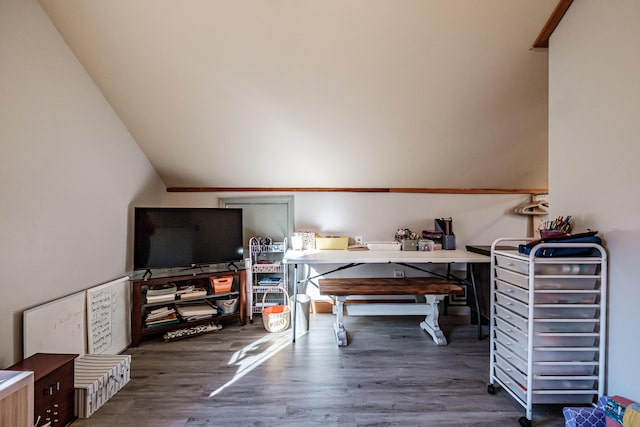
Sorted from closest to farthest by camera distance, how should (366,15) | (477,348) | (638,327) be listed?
(638,327), (366,15), (477,348)

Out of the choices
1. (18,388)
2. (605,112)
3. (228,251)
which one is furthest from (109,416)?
(605,112)

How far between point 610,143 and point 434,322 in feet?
6.43

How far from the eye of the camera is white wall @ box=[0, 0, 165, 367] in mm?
1605

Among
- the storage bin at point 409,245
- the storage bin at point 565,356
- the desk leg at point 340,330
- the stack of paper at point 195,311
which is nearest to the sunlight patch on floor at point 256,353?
the desk leg at point 340,330

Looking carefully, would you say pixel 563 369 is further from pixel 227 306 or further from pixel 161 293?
pixel 161 293

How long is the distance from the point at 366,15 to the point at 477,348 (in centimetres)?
287

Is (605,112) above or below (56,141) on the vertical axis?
above

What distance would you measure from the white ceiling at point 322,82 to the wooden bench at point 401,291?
4.01 feet

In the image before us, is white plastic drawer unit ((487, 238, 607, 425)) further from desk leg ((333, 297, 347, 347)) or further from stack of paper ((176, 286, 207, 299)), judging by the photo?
stack of paper ((176, 286, 207, 299))

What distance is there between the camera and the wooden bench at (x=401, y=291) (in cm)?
273

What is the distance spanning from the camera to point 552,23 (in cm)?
191

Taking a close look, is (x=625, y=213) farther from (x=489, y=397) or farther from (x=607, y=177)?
(x=489, y=397)

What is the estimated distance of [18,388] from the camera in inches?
46.2

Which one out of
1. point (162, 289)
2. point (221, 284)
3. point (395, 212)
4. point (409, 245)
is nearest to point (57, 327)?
point (162, 289)
